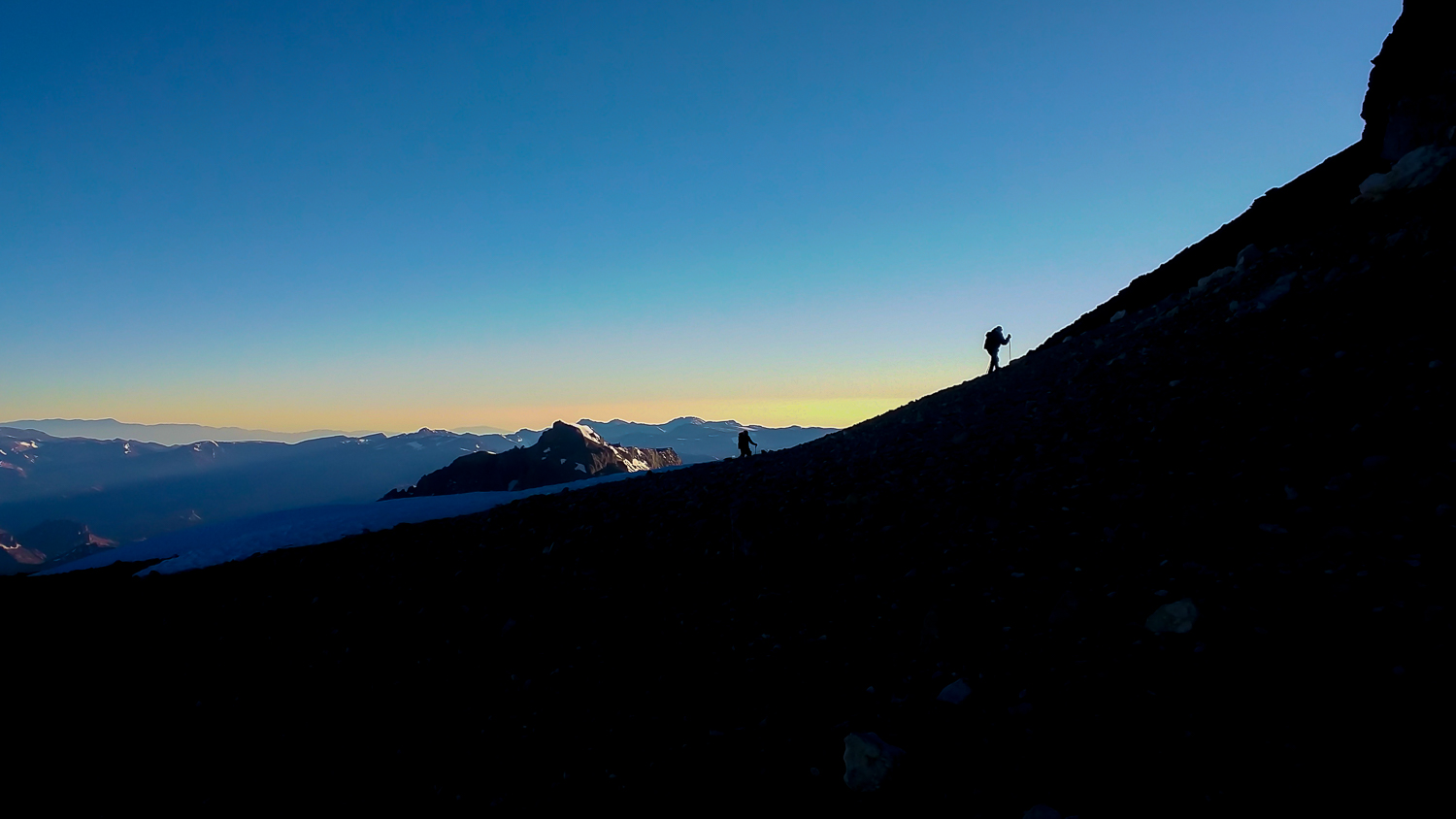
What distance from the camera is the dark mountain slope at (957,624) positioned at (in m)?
4.59

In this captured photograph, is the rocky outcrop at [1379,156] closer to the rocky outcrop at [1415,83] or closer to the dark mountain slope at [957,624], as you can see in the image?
the rocky outcrop at [1415,83]

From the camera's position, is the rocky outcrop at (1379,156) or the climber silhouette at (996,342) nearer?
the rocky outcrop at (1379,156)

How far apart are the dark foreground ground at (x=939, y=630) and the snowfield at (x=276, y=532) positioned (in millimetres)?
3724

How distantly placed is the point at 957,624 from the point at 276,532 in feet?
68.4

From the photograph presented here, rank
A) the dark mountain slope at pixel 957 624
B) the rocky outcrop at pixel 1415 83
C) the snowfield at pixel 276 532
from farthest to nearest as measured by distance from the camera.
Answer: the snowfield at pixel 276 532 < the rocky outcrop at pixel 1415 83 < the dark mountain slope at pixel 957 624

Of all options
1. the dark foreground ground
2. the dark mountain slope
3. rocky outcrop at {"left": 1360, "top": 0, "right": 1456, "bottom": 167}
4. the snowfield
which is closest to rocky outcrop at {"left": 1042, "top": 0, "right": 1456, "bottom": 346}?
rocky outcrop at {"left": 1360, "top": 0, "right": 1456, "bottom": 167}

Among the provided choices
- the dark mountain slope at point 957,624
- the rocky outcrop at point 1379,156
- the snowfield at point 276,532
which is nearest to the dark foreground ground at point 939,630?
the dark mountain slope at point 957,624

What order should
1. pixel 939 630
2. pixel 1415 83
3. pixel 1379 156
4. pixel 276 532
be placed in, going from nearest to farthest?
pixel 939 630 < pixel 1415 83 < pixel 1379 156 < pixel 276 532

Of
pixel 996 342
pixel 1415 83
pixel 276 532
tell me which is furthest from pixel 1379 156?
pixel 276 532

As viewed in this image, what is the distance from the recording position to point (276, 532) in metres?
19.6

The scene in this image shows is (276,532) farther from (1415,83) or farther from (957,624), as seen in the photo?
(1415,83)

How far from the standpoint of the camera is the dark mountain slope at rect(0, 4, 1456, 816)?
4.59 m

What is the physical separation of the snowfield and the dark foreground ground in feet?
12.2

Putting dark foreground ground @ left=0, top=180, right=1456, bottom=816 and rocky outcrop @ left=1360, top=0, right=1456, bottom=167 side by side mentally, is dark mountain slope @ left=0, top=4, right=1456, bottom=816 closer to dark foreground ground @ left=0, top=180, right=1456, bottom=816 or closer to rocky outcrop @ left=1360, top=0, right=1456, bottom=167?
dark foreground ground @ left=0, top=180, right=1456, bottom=816
